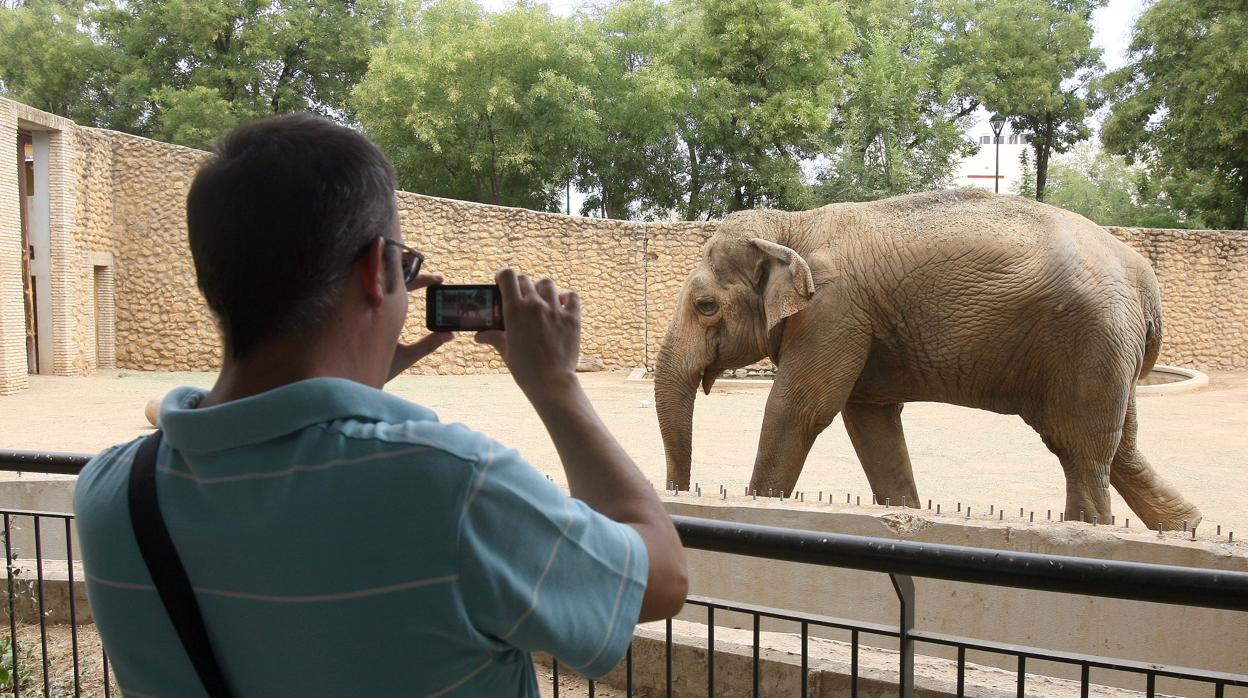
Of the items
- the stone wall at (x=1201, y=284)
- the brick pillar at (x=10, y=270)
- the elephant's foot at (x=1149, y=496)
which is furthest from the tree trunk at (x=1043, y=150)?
the elephant's foot at (x=1149, y=496)

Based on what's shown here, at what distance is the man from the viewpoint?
1004mm

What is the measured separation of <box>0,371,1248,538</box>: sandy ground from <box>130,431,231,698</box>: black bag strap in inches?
252

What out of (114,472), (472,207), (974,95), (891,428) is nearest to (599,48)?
(472,207)

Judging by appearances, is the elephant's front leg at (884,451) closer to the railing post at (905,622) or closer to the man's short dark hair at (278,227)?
the railing post at (905,622)

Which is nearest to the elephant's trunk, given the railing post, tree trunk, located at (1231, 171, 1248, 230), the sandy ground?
the sandy ground

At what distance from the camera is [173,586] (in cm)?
108

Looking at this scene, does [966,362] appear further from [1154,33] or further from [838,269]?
[1154,33]

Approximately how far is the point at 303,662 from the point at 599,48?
30.4m

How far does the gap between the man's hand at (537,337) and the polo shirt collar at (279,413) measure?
20 cm

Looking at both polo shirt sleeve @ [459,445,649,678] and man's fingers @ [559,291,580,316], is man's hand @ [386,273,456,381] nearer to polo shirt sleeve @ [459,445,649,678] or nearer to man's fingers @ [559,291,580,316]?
man's fingers @ [559,291,580,316]

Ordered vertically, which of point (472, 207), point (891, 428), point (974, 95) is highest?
point (974, 95)

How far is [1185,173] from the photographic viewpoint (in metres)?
26.9

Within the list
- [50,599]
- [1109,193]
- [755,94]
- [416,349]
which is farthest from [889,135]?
[1109,193]

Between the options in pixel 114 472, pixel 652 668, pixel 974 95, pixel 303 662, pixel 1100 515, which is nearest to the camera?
pixel 303 662
